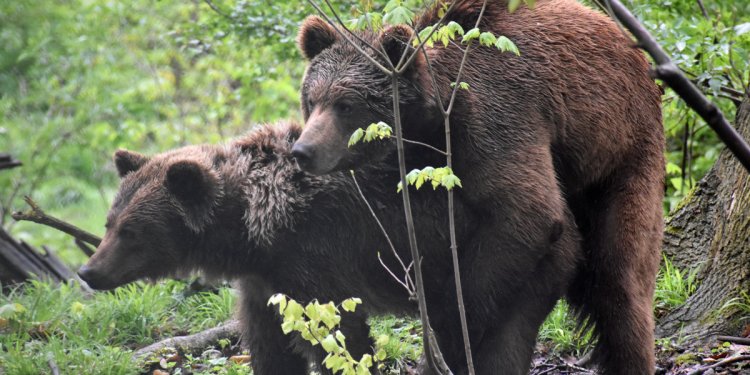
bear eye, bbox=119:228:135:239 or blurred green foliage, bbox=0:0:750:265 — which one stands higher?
bear eye, bbox=119:228:135:239

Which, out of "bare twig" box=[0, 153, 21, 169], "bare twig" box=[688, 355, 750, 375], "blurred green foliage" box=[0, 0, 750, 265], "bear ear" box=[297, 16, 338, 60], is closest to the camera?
"bare twig" box=[688, 355, 750, 375]

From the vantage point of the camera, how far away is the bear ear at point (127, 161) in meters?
5.96

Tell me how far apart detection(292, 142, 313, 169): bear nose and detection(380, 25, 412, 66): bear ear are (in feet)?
2.38

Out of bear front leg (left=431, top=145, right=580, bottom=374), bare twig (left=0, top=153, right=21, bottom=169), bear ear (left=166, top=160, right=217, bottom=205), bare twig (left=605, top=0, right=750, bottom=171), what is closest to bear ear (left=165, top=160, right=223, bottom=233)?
bear ear (left=166, top=160, right=217, bottom=205)

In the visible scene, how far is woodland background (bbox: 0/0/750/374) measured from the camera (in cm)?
636

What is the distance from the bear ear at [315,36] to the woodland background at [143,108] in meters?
0.80

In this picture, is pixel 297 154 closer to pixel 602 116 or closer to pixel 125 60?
pixel 602 116

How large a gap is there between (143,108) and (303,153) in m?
11.2

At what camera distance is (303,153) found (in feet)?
16.0

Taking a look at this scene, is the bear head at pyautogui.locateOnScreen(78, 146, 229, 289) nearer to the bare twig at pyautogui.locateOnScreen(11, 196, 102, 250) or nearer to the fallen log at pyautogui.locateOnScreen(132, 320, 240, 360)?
the fallen log at pyautogui.locateOnScreen(132, 320, 240, 360)

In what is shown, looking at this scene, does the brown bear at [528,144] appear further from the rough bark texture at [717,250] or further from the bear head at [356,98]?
the rough bark texture at [717,250]

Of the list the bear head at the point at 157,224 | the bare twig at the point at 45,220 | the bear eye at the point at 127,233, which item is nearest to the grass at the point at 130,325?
the bare twig at the point at 45,220

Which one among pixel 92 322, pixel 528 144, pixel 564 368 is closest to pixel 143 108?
pixel 92 322

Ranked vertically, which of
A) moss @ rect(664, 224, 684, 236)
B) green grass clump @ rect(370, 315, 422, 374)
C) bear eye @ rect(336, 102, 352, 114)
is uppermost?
bear eye @ rect(336, 102, 352, 114)
